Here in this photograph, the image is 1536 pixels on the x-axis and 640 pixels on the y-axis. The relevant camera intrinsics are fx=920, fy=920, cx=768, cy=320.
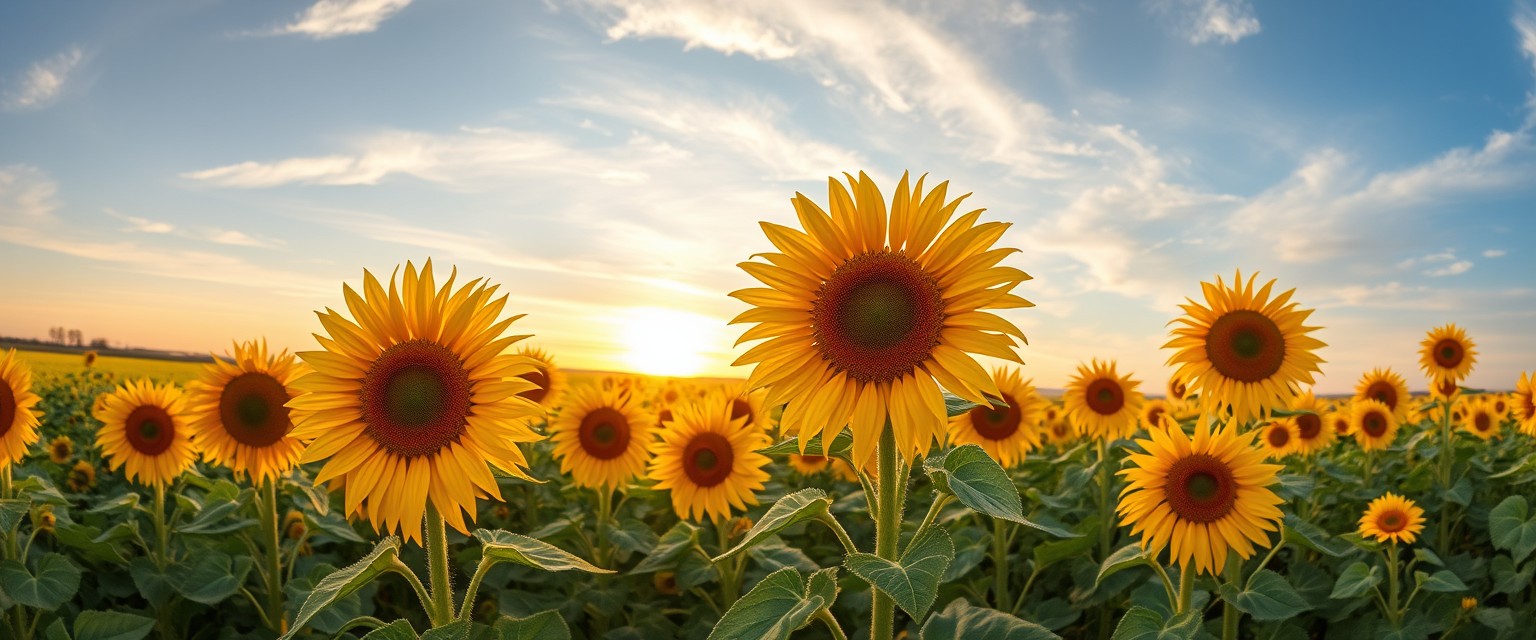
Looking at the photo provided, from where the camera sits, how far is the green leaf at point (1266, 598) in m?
5.96

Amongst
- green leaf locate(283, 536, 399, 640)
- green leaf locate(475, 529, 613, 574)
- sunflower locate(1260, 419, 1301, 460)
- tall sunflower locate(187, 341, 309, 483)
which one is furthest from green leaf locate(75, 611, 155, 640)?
sunflower locate(1260, 419, 1301, 460)

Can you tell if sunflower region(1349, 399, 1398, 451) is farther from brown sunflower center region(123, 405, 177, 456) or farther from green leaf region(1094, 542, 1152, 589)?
brown sunflower center region(123, 405, 177, 456)

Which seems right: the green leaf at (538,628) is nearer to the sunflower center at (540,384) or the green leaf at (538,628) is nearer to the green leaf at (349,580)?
the green leaf at (349,580)

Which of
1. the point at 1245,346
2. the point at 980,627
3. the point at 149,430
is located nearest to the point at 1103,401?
the point at 1245,346

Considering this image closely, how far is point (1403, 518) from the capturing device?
779 centimetres

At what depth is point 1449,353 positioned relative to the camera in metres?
12.3

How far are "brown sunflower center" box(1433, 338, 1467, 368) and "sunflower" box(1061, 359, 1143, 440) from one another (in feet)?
16.9

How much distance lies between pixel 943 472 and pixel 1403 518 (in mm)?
6399

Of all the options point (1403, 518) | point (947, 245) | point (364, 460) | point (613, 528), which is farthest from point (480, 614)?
point (1403, 518)

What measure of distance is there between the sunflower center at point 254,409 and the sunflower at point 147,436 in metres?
1.66

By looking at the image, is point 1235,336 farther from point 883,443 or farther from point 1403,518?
point 883,443

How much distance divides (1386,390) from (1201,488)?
988 centimetres

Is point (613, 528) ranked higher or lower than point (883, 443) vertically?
lower

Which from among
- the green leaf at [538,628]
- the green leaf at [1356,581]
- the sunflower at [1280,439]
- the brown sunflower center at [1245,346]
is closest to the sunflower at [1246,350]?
the brown sunflower center at [1245,346]
